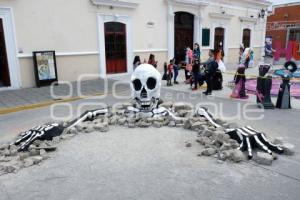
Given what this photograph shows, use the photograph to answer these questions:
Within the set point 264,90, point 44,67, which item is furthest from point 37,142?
point 44,67

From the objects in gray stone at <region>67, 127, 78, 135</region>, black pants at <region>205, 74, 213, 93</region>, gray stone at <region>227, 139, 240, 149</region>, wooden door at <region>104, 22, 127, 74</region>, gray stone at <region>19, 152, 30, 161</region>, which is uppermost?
wooden door at <region>104, 22, 127, 74</region>

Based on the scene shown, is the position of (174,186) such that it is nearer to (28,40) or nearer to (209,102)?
(209,102)

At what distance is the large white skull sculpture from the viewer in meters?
6.36

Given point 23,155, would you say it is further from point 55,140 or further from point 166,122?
point 166,122

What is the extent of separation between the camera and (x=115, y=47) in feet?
47.9

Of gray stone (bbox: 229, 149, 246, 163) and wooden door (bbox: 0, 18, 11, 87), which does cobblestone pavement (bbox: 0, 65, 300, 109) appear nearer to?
wooden door (bbox: 0, 18, 11, 87)

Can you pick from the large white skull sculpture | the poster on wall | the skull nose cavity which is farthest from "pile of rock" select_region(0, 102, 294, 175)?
the poster on wall

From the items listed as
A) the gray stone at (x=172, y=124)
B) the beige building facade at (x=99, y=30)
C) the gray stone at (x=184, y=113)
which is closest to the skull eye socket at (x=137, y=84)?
the gray stone at (x=172, y=124)

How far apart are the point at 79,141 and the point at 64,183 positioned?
1633 millimetres

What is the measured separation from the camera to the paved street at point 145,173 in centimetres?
374

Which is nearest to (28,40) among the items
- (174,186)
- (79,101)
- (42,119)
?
(79,101)

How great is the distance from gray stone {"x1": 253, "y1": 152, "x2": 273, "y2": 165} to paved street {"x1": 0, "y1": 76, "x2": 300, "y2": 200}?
0.38 feet

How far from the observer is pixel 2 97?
9961 millimetres

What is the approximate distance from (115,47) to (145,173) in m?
11.2
